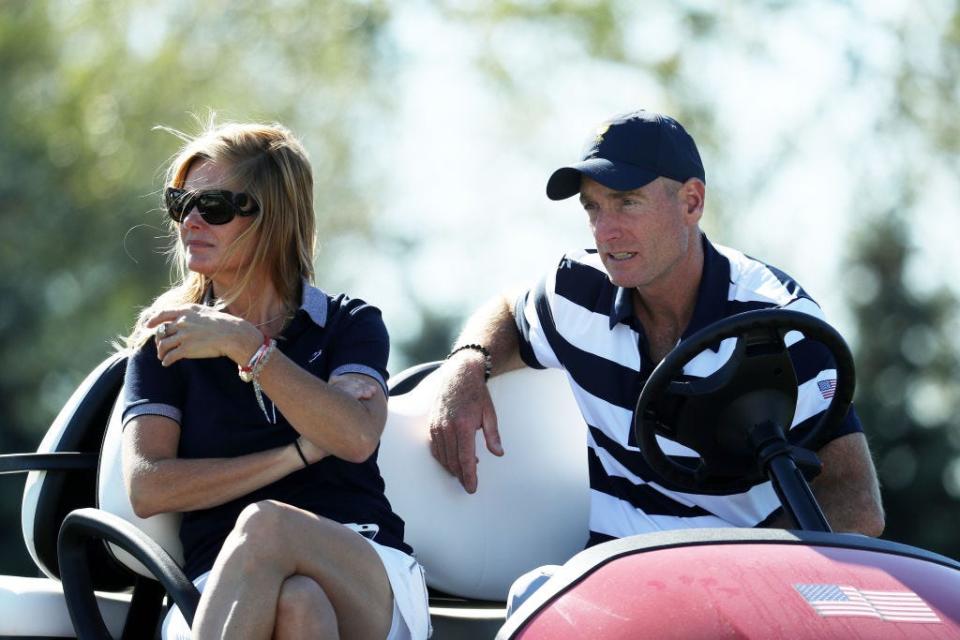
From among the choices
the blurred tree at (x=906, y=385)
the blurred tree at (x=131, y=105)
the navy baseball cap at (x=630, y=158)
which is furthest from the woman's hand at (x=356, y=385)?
the blurred tree at (x=131, y=105)

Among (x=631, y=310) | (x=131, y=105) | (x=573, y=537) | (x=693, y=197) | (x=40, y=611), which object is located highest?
(x=131, y=105)

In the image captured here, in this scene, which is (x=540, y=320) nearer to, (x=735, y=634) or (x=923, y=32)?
(x=735, y=634)

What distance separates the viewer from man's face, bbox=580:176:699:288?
3305 mm

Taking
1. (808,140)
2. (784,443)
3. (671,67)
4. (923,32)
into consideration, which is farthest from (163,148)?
(784,443)

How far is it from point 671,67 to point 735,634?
14.7 metres

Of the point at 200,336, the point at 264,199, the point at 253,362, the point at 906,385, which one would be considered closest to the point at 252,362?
the point at 253,362

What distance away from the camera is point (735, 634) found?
216cm

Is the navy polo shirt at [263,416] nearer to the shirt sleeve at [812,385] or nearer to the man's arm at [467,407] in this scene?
the man's arm at [467,407]

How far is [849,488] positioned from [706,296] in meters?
0.54

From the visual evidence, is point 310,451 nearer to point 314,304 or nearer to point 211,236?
point 314,304

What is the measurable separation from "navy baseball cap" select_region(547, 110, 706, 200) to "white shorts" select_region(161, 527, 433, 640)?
3.11 feet

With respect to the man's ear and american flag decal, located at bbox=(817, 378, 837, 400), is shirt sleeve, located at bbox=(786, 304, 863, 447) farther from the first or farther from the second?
the man's ear

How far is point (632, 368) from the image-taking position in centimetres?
332

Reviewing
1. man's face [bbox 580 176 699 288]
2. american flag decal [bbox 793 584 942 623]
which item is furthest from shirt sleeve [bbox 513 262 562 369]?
american flag decal [bbox 793 584 942 623]
